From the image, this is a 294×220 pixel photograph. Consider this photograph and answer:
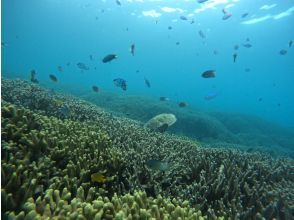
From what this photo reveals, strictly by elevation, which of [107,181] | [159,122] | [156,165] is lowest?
[107,181]

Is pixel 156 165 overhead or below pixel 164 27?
below

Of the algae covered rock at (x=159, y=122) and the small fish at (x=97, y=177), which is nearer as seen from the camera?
the small fish at (x=97, y=177)

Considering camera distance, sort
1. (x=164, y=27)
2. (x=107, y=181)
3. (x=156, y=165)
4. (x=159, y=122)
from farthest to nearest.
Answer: (x=164, y=27) → (x=159, y=122) → (x=156, y=165) → (x=107, y=181)

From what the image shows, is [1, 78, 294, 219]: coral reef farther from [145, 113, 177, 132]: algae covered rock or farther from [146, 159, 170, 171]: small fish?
[145, 113, 177, 132]: algae covered rock

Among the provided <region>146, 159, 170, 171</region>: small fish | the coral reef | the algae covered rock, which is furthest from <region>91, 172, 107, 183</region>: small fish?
the algae covered rock

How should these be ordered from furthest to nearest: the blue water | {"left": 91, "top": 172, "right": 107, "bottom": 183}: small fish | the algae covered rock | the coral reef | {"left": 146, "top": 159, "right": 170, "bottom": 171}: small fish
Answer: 1. the blue water
2. the algae covered rock
3. {"left": 146, "top": 159, "right": 170, "bottom": 171}: small fish
4. {"left": 91, "top": 172, "right": 107, "bottom": 183}: small fish
5. the coral reef

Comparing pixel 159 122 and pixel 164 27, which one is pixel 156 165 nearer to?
pixel 159 122

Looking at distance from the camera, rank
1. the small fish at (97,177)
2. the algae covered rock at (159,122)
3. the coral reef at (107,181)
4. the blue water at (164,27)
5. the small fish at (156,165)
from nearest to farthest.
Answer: the coral reef at (107,181)
the small fish at (97,177)
the small fish at (156,165)
the algae covered rock at (159,122)
the blue water at (164,27)

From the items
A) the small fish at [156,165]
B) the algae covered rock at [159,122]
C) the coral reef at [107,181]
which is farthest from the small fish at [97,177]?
the algae covered rock at [159,122]

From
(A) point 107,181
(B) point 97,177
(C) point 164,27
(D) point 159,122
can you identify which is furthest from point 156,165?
(C) point 164,27

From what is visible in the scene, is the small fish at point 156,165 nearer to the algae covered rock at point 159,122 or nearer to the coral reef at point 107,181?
the coral reef at point 107,181

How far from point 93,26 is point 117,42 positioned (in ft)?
91.3

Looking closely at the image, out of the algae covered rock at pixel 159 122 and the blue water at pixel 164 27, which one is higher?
the blue water at pixel 164 27

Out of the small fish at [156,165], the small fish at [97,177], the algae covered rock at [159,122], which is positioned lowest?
the small fish at [97,177]
